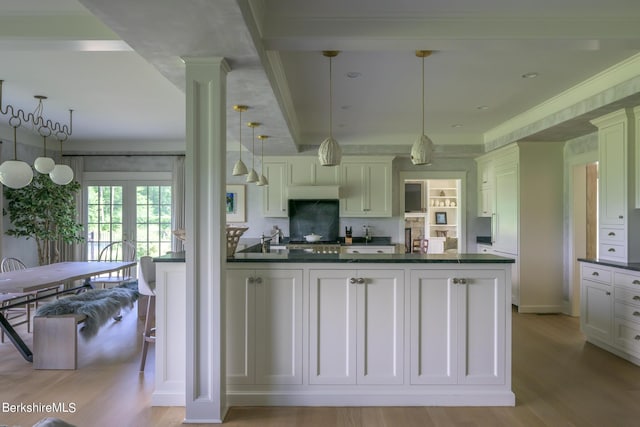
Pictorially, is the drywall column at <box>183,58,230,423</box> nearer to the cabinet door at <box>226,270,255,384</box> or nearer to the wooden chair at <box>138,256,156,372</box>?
the cabinet door at <box>226,270,255,384</box>

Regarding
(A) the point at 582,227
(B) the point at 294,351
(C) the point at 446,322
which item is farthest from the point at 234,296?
(A) the point at 582,227

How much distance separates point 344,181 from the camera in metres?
6.27

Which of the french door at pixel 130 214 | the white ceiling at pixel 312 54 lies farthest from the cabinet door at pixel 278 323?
the french door at pixel 130 214

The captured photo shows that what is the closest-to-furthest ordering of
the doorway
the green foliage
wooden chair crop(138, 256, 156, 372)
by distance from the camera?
wooden chair crop(138, 256, 156, 372) < the doorway < the green foliage

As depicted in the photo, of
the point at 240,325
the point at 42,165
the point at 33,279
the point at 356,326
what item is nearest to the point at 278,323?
the point at 240,325

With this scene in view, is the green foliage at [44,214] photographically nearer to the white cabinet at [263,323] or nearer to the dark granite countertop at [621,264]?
the white cabinet at [263,323]

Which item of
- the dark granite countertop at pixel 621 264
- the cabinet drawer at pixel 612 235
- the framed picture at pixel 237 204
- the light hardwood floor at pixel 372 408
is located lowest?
the light hardwood floor at pixel 372 408

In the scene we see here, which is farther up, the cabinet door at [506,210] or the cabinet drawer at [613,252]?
the cabinet door at [506,210]

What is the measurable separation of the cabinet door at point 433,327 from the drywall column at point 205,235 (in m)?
1.31

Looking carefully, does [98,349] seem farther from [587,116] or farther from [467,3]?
[587,116]

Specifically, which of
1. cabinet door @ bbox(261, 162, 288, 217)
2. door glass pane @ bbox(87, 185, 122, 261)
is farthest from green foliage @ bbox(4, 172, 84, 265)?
cabinet door @ bbox(261, 162, 288, 217)

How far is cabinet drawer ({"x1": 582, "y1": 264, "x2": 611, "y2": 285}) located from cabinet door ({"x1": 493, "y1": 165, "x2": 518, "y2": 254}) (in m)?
1.17

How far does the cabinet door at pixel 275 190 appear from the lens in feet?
20.5

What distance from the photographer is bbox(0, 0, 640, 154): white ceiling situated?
222 centimetres
